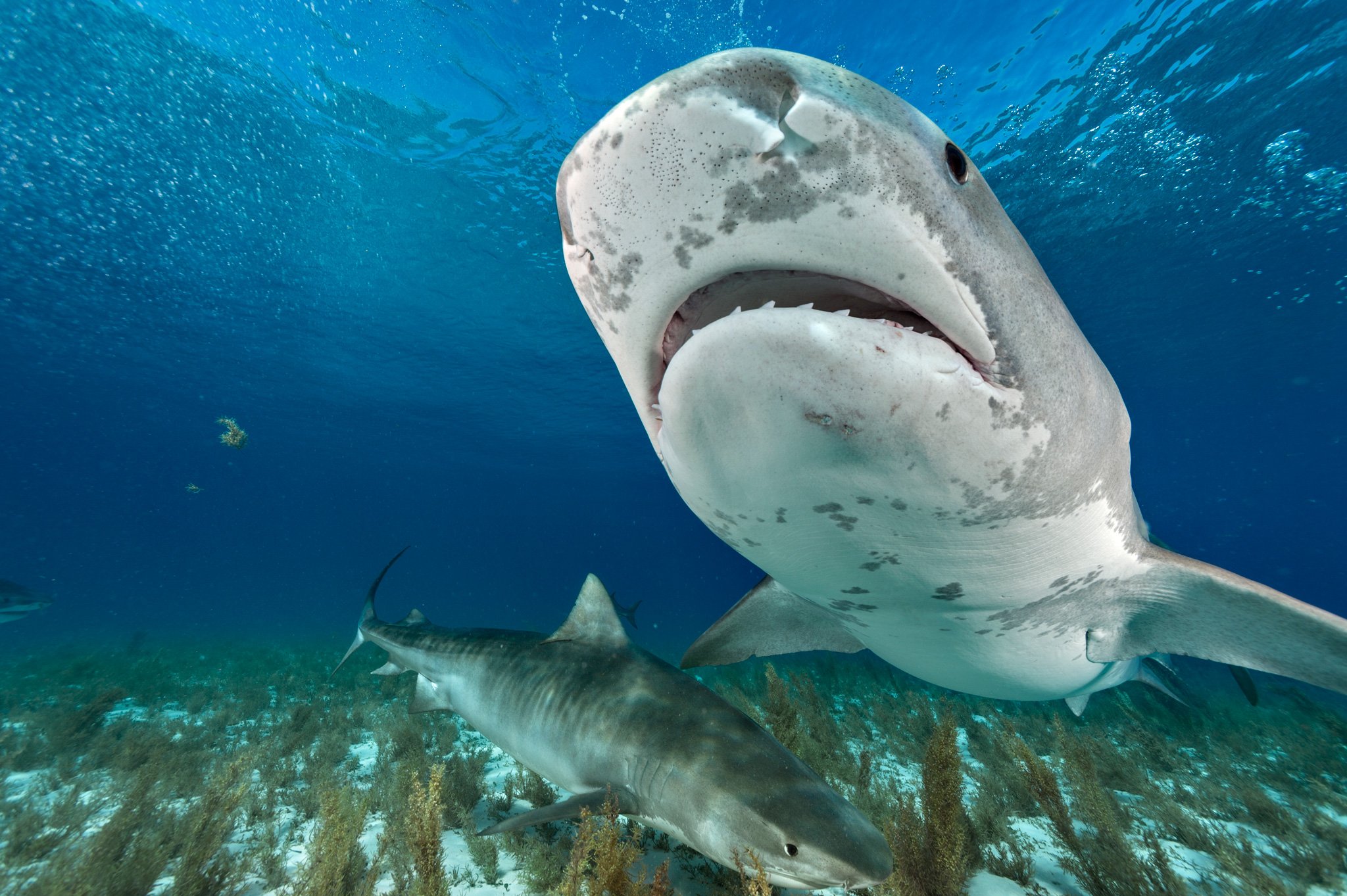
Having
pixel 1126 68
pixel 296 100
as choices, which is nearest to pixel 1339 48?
pixel 1126 68

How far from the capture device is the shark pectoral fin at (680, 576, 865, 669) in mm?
3330

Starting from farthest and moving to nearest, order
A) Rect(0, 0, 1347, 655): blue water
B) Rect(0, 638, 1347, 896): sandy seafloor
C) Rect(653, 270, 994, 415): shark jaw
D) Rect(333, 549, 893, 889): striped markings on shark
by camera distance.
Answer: Rect(0, 0, 1347, 655): blue water, Rect(0, 638, 1347, 896): sandy seafloor, Rect(333, 549, 893, 889): striped markings on shark, Rect(653, 270, 994, 415): shark jaw

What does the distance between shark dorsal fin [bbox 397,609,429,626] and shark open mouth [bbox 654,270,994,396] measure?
5.49m

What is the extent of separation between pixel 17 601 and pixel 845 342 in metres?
16.9

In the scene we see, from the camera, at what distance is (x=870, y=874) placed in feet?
5.83

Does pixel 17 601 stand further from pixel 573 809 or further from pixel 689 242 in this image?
pixel 689 242

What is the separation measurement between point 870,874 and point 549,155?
48.8 feet

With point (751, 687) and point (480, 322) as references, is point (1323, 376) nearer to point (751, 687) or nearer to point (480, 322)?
point (751, 687)

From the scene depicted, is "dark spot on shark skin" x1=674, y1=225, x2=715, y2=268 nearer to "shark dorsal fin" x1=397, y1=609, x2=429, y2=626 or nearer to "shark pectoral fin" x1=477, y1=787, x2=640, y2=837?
"shark pectoral fin" x1=477, y1=787, x2=640, y2=837

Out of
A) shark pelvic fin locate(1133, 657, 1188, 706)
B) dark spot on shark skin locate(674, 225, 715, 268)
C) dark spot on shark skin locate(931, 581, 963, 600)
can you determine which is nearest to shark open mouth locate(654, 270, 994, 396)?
dark spot on shark skin locate(674, 225, 715, 268)

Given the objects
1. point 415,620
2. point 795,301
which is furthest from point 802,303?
point 415,620

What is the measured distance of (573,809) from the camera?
2590 mm

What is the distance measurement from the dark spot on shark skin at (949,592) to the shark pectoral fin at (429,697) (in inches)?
161

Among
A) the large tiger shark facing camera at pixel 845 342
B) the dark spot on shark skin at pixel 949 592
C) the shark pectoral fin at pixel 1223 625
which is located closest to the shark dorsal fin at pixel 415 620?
the large tiger shark facing camera at pixel 845 342
